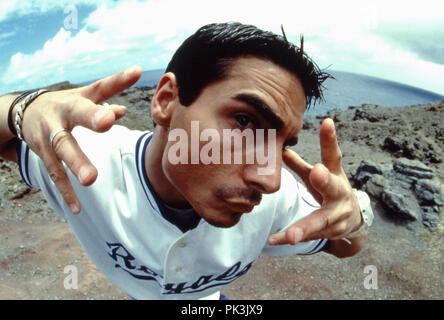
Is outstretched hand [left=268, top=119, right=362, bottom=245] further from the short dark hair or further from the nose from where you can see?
the short dark hair

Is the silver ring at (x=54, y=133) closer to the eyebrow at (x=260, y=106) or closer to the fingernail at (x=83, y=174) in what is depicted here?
the fingernail at (x=83, y=174)

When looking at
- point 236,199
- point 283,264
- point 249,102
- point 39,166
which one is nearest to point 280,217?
point 236,199

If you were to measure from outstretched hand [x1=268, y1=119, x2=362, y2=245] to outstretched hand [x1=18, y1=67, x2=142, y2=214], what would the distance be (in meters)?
0.79

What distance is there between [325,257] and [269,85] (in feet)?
Answer: 14.9

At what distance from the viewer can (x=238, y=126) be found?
134cm

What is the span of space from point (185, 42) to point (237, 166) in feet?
2.78

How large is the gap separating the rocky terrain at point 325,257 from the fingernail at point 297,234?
135 inches

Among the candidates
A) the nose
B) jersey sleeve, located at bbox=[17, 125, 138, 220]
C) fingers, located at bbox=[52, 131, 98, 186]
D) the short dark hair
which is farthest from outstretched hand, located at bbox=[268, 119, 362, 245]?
jersey sleeve, located at bbox=[17, 125, 138, 220]

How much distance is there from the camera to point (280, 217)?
6.50 feet

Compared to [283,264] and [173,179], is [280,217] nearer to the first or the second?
[173,179]

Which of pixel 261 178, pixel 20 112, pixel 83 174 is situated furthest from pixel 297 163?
pixel 20 112

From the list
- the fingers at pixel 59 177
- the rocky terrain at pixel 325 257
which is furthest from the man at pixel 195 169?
the rocky terrain at pixel 325 257

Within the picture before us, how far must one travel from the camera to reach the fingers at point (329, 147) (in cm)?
133

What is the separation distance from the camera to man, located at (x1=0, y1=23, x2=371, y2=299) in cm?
124
